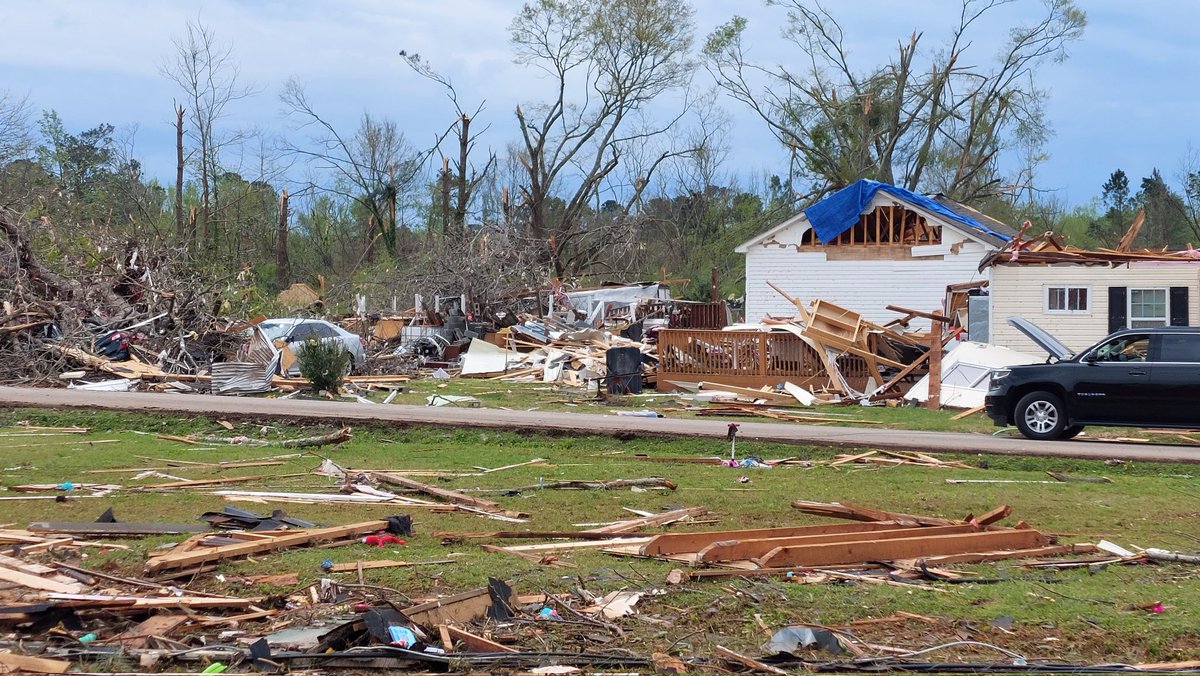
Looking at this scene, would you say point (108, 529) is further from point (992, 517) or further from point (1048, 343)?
point (1048, 343)

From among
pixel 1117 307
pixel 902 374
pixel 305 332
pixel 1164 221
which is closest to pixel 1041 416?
pixel 902 374

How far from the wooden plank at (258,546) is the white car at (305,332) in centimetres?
2044

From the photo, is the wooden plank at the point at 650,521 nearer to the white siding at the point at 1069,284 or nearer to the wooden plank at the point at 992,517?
the wooden plank at the point at 992,517

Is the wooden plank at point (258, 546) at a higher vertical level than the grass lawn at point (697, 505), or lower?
higher

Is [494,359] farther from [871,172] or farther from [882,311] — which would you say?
[871,172]

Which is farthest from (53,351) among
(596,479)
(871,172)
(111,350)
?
(871,172)

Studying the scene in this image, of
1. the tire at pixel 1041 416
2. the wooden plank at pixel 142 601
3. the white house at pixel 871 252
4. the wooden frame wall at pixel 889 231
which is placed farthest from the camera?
the wooden frame wall at pixel 889 231

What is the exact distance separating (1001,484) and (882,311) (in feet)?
76.6

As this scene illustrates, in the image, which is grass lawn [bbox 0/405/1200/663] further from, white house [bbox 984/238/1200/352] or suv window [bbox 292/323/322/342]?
suv window [bbox 292/323/322/342]

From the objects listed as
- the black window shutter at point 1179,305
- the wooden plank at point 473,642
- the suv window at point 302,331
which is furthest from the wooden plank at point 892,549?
the suv window at point 302,331

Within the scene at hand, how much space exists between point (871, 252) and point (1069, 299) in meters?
11.5

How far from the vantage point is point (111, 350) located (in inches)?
1101

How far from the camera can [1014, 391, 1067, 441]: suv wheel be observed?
58.7ft

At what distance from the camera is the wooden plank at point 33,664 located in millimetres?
5808
